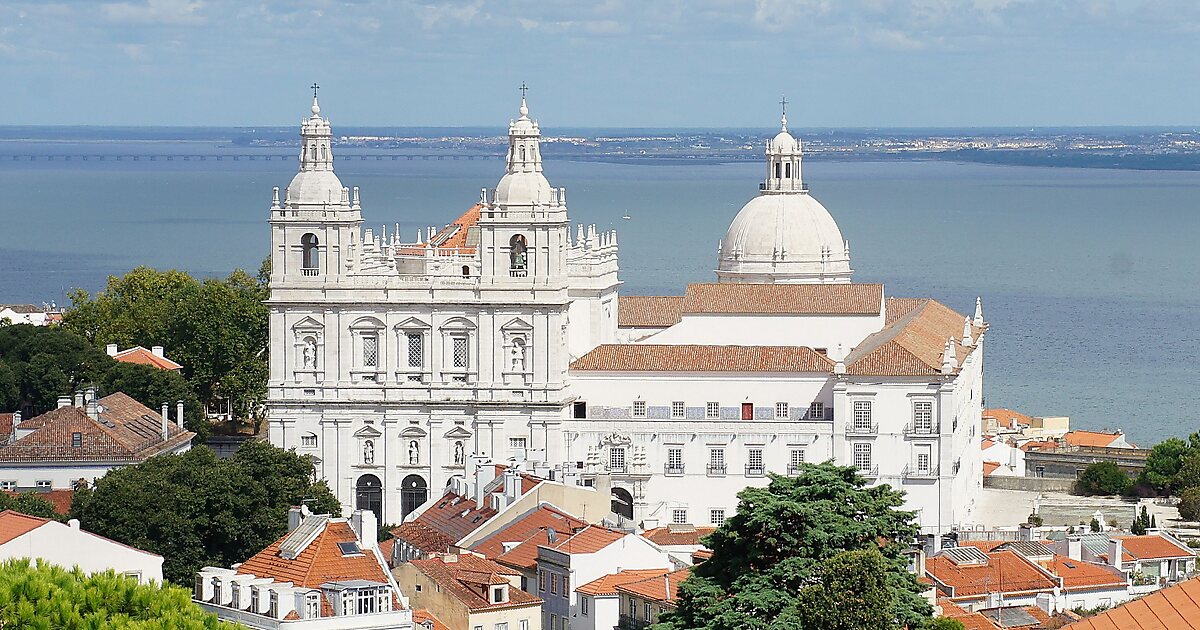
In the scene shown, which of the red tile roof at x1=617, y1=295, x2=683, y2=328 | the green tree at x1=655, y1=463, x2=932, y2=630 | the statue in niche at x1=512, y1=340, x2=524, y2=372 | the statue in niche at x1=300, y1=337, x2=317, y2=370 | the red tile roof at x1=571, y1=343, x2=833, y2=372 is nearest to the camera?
the green tree at x1=655, y1=463, x2=932, y2=630

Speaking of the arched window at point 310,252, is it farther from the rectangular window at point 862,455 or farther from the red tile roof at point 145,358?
the rectangular window at point 862,455

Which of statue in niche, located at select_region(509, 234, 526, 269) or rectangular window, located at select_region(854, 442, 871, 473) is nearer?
rectangular window, located at select_region(854, 442, 871, 473)

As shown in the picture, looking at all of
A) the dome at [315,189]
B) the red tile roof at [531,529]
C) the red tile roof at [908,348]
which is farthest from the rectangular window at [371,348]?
the red tile roof at [531,529]

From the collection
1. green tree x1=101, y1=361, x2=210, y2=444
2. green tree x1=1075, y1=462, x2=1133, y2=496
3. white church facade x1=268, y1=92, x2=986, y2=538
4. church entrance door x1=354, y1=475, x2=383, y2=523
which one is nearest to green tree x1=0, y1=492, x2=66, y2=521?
white church facade x1=268, y1=92, x2=986, y2=538

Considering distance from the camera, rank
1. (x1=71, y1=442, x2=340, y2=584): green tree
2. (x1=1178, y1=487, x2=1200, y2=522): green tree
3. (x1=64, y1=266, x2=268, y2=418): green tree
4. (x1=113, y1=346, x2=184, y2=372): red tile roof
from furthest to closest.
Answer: (x1=113, y1=346, x2=184, y2=372): red tile roof, (x1=64, y1=266, x2=268, y2=418): green tree, (x1=1178, y1=487, x2=1200, y2=522): green tree, (x1=71, y1=442, x2=340, y2=584): green tree

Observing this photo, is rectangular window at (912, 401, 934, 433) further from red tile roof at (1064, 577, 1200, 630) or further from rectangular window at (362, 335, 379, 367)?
red tile roof at (1064, 577, 1200, 630)

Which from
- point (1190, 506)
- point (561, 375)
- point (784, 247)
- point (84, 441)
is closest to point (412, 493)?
point (561, 375)

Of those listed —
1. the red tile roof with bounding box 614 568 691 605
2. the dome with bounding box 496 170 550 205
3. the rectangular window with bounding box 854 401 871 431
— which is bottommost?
the red tile roof with bounding box 614 568 691 605
